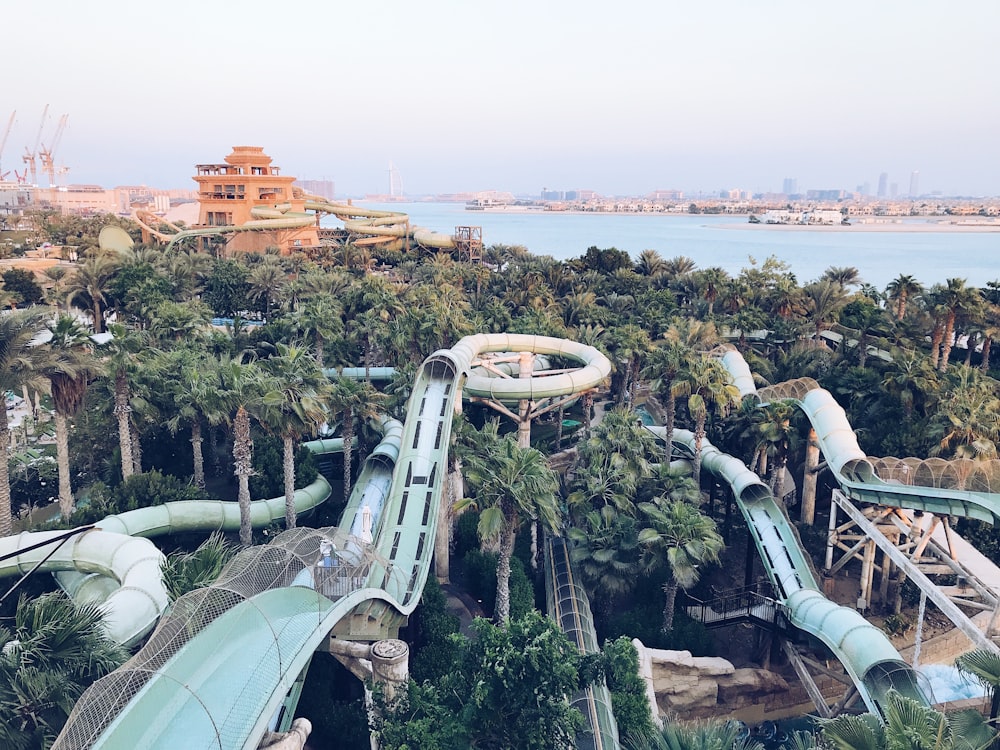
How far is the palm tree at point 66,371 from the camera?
22328 mm

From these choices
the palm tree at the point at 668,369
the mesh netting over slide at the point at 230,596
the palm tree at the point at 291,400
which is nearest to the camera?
the mesh netting over slide at the point at 230,596

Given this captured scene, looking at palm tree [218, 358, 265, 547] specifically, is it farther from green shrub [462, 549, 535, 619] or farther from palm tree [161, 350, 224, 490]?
green shrub [462, 549, 535, 619]

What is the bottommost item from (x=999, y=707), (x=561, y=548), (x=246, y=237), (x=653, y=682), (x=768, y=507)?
(x=653, y=682)

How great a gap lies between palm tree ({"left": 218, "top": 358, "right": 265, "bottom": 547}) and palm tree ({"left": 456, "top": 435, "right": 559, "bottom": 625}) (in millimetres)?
6567

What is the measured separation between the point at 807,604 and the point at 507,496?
9229 mm

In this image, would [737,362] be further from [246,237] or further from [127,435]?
[246,237]

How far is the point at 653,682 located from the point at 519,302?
31692 millimetres

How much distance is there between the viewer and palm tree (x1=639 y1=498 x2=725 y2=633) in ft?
74.0

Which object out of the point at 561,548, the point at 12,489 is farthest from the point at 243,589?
the point at 12,489

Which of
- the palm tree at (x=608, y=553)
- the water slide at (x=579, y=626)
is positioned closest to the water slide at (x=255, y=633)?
the water slide at (x=579, y=626)

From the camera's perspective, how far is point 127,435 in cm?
2572

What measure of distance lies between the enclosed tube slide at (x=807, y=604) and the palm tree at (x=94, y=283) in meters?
36.0

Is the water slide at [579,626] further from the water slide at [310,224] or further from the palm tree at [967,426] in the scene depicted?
the water slide at [310,224]

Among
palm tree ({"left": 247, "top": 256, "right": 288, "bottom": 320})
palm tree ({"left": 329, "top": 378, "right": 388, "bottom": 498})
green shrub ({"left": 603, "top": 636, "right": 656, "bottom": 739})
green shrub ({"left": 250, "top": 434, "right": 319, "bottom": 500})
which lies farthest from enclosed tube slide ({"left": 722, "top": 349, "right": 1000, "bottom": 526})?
palm tree ({"left": 247, "top": 256, "right": 288, "bottom": 320})
